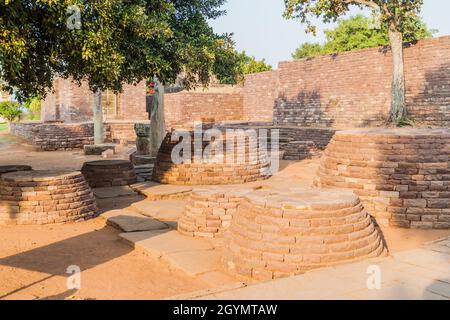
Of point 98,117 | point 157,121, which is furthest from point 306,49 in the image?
point 157,121

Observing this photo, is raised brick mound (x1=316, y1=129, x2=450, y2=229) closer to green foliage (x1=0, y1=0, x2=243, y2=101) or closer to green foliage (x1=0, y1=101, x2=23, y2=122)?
green foliage (x1=0, y1=0, x2=243, y2=101)

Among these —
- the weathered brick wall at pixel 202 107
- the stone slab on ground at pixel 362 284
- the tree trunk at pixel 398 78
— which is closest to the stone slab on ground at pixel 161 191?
the stone slab on ground at pixel 362 284

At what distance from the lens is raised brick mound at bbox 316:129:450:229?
669 cm

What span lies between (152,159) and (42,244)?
7.18 metres

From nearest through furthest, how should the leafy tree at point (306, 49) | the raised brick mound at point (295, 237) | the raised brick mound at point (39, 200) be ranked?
the raised brick mound at point (295, 237), the raised brick mound at point (39, 200), the leafy tree at point (306, 49)

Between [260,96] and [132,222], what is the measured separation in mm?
19968

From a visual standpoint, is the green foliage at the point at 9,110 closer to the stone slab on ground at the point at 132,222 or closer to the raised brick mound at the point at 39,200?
the raised brick mound at the point at 39,200

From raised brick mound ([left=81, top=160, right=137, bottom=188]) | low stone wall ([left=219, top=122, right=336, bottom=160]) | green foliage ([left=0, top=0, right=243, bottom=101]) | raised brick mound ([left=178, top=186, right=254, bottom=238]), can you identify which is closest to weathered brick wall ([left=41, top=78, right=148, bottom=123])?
low stone wall ([left=219, top=122, right=336, bottom=160])

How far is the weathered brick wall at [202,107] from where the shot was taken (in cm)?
2703

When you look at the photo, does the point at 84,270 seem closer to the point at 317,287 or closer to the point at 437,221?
the point at 317,287

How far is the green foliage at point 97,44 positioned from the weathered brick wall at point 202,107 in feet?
55.4

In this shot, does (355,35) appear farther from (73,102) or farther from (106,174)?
(106,174)

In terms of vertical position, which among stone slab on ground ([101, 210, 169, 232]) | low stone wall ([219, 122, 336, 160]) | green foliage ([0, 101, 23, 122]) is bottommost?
stone slab on ground ([101, 210, 169, 232])

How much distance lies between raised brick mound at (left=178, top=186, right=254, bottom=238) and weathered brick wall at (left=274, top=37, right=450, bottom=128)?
10653 millimetres
